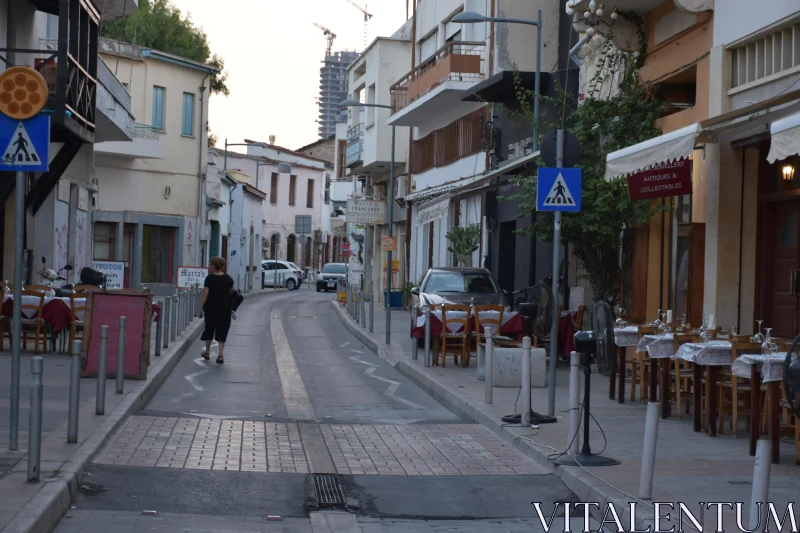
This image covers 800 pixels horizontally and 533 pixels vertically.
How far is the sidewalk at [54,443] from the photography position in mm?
6707

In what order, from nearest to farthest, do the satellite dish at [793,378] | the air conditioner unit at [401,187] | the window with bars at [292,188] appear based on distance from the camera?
the satellite dish at [793,378]
the air conditioner unit at [401,187]
the window with bars at [292,188]

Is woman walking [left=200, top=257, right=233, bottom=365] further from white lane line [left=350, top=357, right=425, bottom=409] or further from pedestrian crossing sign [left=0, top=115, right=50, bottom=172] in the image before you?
pedestrian crossing sign [left=0, top=115, right=50, bottom=172]

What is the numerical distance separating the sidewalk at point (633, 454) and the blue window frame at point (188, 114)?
29.1 m

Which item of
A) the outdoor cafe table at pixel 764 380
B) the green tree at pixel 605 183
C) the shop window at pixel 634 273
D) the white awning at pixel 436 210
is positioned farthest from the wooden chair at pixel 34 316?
the white awning at pixel 436 210

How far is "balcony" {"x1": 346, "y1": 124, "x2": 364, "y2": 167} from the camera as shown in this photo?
153ft

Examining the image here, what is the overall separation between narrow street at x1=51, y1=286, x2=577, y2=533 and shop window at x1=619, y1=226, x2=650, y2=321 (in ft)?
14.7

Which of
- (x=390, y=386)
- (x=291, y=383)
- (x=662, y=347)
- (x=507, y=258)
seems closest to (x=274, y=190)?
(x=507, y=258)

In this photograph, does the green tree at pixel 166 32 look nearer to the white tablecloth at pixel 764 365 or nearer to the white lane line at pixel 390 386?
the white lane line at pixel 390 386

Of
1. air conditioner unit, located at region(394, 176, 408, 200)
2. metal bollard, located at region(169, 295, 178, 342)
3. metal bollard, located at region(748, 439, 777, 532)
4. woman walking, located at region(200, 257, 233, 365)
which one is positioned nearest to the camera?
metal bollard, located at region(748, 439, 777, 532)

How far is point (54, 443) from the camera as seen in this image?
9.06 m

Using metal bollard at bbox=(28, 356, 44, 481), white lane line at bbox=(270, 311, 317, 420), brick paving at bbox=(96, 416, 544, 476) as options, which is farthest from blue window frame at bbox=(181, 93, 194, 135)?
metal bollard at bbox=(28, 356, 44, 481)

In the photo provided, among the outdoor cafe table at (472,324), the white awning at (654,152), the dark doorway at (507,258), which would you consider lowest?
the outdoor cafe table at (472,324)

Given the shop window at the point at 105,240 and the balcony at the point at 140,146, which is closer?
the balcony at the point at 140,146

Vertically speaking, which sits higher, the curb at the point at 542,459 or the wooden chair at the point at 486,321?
the wooden chair at the point at 486,321
